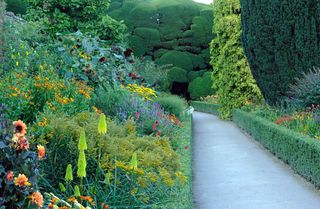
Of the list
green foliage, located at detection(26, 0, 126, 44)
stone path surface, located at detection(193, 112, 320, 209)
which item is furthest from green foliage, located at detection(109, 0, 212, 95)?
stone path surface, located at detection(193, 112, 320, 209)

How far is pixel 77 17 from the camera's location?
1708 cm

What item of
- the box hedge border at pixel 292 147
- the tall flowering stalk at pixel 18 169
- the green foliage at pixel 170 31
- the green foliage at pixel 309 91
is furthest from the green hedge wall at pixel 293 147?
the green foliage at pixel 170 31

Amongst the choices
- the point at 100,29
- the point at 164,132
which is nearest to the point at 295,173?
the point at 164,132

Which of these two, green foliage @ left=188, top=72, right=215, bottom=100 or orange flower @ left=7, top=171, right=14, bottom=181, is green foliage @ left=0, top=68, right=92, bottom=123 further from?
green foliage @ left=188, top=72, right=215, bottom=100

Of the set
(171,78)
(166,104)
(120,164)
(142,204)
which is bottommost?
(171,78)

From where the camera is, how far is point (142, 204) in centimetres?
373

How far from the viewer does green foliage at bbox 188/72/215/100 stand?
3269 centimetres

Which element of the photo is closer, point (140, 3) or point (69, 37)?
point (69, 37)

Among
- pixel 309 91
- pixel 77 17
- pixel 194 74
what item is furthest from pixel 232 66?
pixel 194 74

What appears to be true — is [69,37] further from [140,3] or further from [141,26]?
[140,3]

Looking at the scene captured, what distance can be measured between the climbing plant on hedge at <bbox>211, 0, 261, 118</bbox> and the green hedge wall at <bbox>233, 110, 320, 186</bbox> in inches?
318

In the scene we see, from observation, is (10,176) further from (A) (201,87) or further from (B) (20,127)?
(A) (201,87)

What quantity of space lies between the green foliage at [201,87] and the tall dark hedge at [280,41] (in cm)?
1728

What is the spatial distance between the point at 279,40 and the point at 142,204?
428 inches
